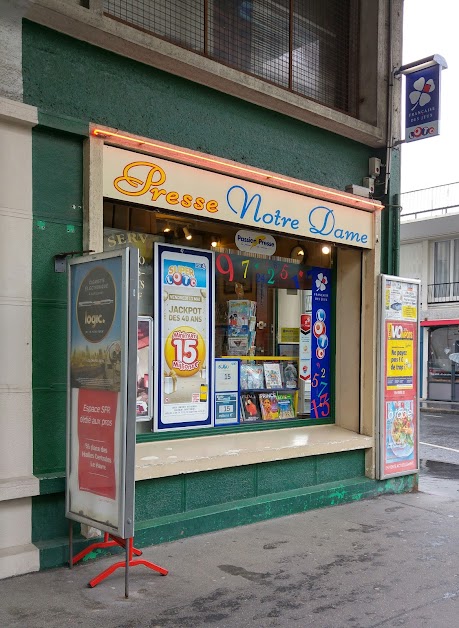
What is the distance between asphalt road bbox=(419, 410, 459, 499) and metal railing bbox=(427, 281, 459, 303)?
7276mm

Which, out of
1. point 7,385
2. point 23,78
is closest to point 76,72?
point 23,78

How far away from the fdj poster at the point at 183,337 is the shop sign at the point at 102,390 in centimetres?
189

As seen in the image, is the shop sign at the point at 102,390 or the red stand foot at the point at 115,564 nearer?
the shop sign at the point at 102,390

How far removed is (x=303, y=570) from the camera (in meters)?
5.21

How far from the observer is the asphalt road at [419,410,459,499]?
8.83 metres

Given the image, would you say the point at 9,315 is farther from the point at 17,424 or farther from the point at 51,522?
the point at 51,522

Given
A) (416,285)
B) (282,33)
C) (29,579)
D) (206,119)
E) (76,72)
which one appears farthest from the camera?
(416,285)

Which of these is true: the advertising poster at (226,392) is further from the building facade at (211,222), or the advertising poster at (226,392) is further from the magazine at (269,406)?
the magazine at (269,406)

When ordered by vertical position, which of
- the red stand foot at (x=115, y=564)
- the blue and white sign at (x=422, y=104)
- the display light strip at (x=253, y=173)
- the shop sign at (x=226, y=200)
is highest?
the blue and white sign at (x=422, y=104)

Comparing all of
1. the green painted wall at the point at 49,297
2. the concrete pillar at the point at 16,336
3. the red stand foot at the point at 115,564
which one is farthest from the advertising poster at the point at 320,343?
the concrete pillar at the point at 16,336

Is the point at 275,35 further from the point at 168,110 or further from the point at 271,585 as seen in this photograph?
the point at 271,585

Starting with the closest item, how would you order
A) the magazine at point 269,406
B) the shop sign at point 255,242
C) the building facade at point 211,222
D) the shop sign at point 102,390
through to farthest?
the shop sign at point 102,390 < the building facade at point 211,222 < the shop sign at point 255,242 < the magazine at point 269,406

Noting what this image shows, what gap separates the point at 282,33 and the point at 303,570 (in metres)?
6.26

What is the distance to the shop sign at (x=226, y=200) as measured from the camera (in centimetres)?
569
